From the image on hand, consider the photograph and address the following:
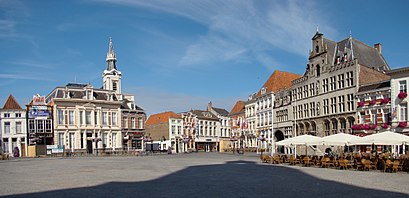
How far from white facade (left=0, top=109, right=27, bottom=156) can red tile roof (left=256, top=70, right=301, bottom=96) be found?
38.8 m

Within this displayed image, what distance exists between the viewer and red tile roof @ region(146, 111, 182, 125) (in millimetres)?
76744

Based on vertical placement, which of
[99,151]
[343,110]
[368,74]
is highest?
[368,74]

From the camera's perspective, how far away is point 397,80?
36.7 meters

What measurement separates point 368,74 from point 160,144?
42.8m

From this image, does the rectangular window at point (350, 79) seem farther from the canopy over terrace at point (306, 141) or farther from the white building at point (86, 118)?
the white building at point (86, 118)

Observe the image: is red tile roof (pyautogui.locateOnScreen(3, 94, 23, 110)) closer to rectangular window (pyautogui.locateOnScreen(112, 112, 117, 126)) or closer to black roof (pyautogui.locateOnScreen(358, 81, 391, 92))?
rectangular window (pyautogui.locateOnScreen(112, 112, 117, 126))

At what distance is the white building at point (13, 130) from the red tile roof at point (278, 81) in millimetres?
38805

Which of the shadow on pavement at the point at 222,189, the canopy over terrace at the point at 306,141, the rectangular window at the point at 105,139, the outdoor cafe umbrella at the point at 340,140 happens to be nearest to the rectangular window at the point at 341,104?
the canopy over terrace at the point at 306,141

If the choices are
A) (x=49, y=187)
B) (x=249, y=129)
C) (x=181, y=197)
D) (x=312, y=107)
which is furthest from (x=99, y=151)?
(x=181, y=197)

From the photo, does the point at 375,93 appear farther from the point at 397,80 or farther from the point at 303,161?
the point at 303,161

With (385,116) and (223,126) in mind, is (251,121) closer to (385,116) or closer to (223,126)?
(223,126)

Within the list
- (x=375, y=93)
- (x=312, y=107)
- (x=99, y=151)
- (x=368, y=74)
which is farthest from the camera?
(x=99, y=151)

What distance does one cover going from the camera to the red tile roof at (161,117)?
7674cm

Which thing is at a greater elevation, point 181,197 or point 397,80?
point 397,80
